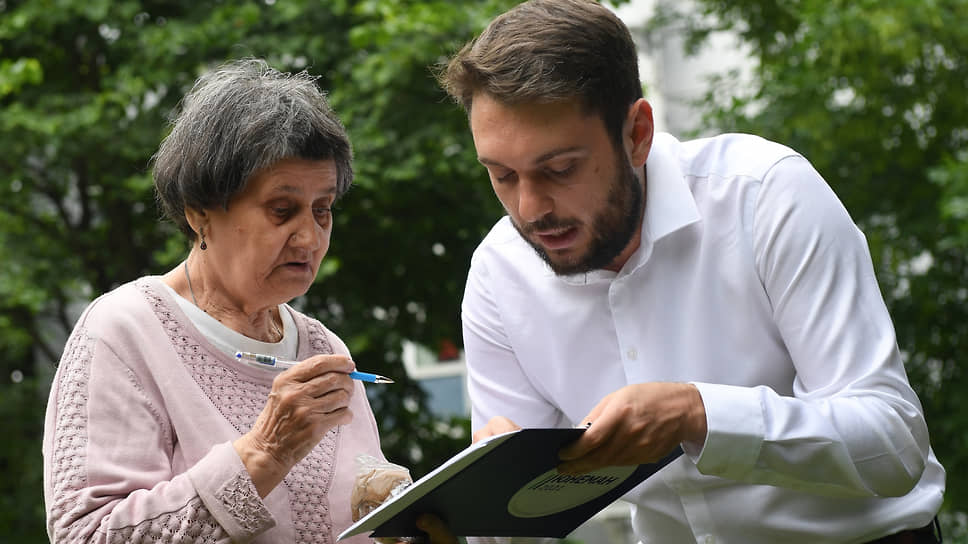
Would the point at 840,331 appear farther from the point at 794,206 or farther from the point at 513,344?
the point at 513,344

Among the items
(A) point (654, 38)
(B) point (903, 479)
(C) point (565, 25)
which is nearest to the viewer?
(B) point (903, 479)

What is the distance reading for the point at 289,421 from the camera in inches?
89.0

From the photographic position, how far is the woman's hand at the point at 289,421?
2.26 meters

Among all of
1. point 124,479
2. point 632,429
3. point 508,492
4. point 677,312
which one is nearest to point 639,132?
point 677,312

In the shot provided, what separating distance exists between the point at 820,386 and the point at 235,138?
4.74ft

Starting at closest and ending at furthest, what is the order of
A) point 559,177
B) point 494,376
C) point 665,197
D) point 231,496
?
point 231,496, point 559,177, point 665,197, point 494,376

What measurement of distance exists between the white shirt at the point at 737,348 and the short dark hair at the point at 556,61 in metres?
0.29

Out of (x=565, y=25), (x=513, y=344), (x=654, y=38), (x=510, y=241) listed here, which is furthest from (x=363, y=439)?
(x=654, y=38)

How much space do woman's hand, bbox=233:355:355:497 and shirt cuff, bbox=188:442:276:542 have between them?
25mm

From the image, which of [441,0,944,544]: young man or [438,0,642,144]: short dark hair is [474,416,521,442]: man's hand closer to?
[441,0,944,544]: young man

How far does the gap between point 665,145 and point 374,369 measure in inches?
236

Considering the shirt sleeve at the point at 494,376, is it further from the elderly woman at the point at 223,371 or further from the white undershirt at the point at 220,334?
the white undershirt at the point at 220,334

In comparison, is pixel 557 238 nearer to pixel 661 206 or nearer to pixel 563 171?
pixel 563 171

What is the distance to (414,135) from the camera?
308 inches
